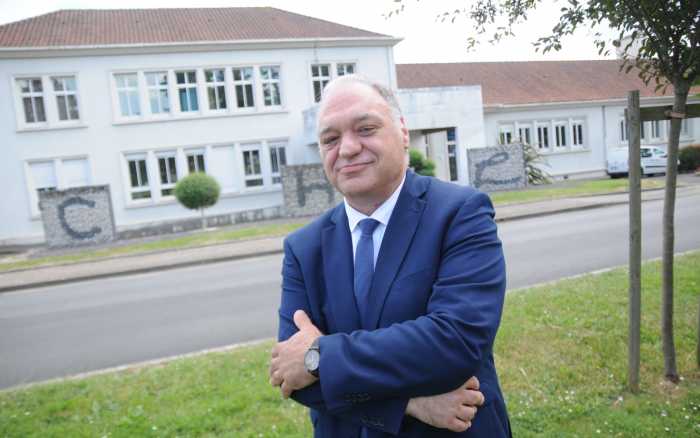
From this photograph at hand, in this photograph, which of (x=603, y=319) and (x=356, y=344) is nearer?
(x=356, y=344)

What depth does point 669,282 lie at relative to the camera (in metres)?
4.03

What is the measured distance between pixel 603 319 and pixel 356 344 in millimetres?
4537

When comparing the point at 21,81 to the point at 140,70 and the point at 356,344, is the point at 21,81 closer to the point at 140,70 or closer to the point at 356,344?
the point at 140,70

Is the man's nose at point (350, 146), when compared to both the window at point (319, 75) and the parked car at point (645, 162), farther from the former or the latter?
the parked car at point (645, 162)

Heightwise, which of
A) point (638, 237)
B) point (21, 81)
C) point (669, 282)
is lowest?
point (669, 282)

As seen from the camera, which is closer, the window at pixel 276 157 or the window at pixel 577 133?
the window at pixel 276 157

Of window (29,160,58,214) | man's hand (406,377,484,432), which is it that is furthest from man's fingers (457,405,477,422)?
window (29,160,58,214)

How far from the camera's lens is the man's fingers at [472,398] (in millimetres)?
1761

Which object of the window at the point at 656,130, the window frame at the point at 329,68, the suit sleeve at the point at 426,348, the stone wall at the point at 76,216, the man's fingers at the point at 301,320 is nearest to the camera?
the suit sleeve at the point at 426,348

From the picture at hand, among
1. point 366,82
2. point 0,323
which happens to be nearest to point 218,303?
point 0,323

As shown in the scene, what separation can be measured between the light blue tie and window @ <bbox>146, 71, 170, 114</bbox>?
27010 millimetres

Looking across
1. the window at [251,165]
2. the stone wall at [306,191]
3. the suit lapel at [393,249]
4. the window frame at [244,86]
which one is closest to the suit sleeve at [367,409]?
the suit lapel at [393,249]

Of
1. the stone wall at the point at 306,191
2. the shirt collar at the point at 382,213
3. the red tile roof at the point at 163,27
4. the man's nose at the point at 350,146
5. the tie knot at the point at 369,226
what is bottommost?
the stone wall at the point at 306,191

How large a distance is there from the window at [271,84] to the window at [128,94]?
Answer: 6345mm
